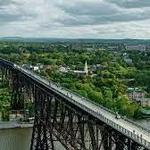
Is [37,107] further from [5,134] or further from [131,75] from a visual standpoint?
[131,75]

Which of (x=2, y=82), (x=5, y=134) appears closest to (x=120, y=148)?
(x=5, y=134)

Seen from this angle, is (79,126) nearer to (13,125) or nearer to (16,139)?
(16,139)

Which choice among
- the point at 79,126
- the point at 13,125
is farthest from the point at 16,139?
the point at 79,126

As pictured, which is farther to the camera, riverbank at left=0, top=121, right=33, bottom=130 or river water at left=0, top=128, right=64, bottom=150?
riverbank at left=0, top=121, right=33, bottom=130

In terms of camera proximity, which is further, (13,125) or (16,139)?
(13,125)

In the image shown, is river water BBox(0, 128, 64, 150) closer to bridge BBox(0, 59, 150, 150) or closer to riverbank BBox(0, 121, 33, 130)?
riverbank BBox(0, 121, 33, 130)

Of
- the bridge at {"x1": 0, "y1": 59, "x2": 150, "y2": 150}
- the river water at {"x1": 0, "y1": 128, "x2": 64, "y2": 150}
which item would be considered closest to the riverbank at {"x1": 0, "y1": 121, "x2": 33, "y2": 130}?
the river water at {"x1": 0, "y1": 128, "x2": 64, "y2": 150}
